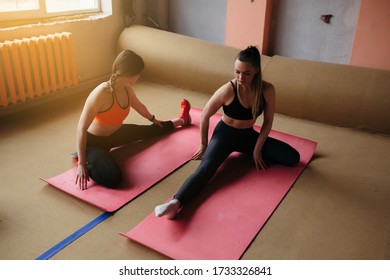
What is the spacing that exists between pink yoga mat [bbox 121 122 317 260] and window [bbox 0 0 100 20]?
2.25m

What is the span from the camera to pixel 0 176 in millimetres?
2299

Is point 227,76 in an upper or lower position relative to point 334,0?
lower

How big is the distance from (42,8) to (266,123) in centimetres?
241

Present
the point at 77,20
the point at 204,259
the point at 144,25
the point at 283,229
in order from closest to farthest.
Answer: the point at 204,259 < the point at 283,229 < the point at 77,20 < the point at 144,25

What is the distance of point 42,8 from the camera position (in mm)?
3451

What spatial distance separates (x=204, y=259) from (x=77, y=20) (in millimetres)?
2864

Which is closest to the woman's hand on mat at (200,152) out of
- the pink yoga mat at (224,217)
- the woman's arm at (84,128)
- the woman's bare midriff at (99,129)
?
the pink yoga mat at (224,217)

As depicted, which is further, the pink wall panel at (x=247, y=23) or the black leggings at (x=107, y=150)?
the pink wall panel at (x=247, y=23)

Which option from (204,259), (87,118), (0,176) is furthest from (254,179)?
(0,176)

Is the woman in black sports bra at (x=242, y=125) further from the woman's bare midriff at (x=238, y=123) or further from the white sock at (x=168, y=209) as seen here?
the white sock at (x=168, y=209)

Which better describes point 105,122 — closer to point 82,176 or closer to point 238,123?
point 82,176

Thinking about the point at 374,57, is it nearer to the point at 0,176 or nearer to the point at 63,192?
the point at 63,192

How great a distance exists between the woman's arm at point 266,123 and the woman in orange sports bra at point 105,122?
774 mm

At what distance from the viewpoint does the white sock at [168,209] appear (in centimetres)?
185
